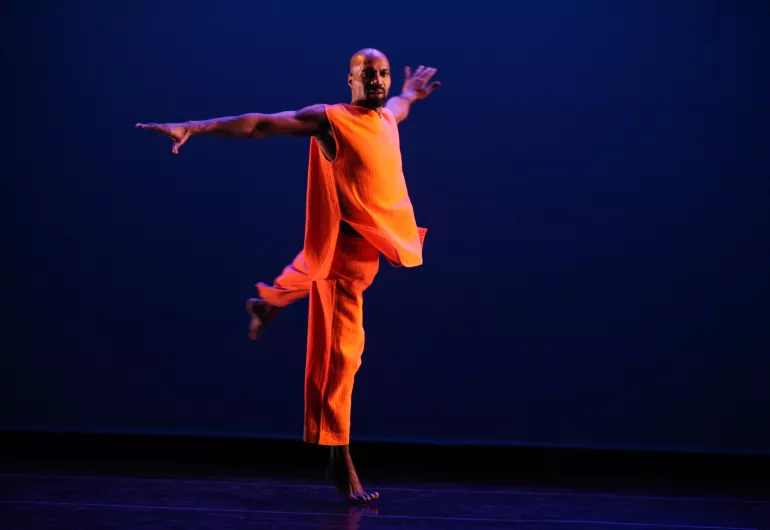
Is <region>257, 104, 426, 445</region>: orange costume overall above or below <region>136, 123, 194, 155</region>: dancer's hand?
below

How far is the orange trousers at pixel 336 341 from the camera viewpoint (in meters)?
2.59

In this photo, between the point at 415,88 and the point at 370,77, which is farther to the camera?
the point at 415,88

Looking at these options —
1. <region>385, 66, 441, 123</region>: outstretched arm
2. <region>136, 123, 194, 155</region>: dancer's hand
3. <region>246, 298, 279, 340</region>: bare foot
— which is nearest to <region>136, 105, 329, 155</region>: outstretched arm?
<region>136, 123, 194, 155</region>: dancer's hand

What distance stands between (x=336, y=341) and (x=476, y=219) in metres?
0.98

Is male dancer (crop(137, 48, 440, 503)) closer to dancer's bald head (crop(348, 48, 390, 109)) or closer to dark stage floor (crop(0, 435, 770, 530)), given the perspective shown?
dancer's bald head (crop(348, 48, 390, 109))

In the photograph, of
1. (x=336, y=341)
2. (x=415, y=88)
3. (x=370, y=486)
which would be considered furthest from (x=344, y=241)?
(x=370, y=486)

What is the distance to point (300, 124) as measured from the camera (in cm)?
245

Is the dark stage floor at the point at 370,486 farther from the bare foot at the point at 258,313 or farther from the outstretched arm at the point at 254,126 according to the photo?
the outstretched arm at the point at 254,126

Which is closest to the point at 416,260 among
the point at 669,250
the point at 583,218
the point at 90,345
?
the point at 583,218

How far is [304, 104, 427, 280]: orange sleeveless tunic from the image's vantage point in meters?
2.53

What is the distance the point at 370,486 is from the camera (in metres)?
2.98

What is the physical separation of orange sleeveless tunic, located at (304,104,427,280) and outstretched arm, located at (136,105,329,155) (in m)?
0.05

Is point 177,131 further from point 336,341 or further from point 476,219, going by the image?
point 476,219

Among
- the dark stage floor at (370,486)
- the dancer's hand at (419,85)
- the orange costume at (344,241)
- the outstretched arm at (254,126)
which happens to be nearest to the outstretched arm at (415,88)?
the dancer's hand at (419,85)
